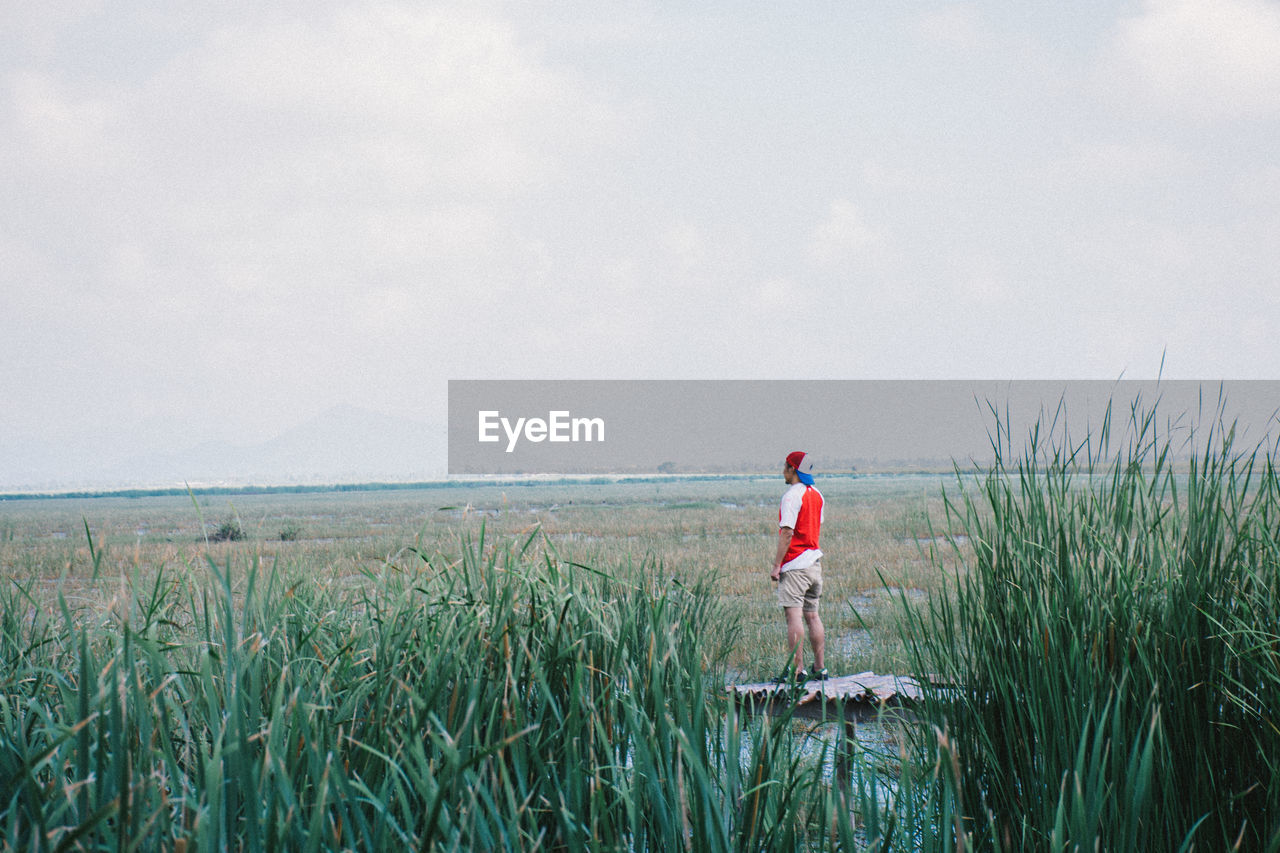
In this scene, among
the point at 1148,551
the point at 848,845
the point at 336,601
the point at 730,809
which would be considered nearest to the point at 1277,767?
the point at 1148,551

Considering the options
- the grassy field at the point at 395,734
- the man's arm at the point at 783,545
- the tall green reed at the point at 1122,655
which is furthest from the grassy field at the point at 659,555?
the man's arm at the point at 783,545

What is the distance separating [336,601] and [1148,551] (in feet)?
13.1

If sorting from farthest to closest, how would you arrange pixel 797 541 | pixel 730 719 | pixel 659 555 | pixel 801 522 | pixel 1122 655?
1. pixel 659 555
2. pixel 797 541
3. pixel 801 522
4. pixel 1122 655
5. pixel 730 719

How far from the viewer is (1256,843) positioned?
8.40ft

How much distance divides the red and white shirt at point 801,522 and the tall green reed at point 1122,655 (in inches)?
141

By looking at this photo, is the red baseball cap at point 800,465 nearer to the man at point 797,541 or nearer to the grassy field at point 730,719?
the man at point 797,541

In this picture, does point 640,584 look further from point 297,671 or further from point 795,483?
point 795,483

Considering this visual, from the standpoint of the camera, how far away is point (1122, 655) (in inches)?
104

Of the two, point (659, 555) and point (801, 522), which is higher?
point (801, 522)

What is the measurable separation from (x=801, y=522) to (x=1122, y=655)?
13.4 ft

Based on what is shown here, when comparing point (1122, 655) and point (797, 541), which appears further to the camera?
point (797, 541)

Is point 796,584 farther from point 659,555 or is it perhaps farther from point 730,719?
point 659,555

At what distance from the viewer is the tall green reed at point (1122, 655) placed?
8.13 feet

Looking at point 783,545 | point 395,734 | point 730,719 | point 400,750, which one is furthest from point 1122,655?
point 783,545
